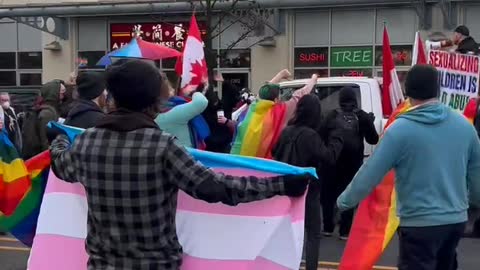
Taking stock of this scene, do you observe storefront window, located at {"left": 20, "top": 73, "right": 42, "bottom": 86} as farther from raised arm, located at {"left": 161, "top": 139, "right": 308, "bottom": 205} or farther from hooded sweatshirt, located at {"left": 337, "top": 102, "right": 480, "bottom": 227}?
raised arm, located at {"left": 161, "top": 139, "right": 308, "bottom": 205}

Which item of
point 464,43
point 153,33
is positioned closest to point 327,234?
point 464,43

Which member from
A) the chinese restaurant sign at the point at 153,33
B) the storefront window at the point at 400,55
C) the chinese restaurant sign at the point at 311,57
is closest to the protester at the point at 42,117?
the storefront window at the point at 400,55

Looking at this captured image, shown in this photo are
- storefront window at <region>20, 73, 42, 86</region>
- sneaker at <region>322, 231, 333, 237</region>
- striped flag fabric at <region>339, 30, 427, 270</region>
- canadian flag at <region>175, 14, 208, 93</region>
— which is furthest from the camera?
storefront window at <region>20, 73, 42, 86</region>

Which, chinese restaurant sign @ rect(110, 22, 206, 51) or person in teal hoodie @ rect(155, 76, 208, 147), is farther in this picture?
chinese restaurant sign @ rect(110, 22, 206, 51)

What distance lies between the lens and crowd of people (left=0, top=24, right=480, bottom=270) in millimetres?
3211

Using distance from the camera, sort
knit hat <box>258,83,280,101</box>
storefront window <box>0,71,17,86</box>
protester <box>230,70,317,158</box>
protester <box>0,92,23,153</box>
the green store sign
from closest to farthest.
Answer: protester <box>230,70,317,158</box> < knit hat <box>258,83,280,101</box> < protester <box>0,92,23,153</box> < the green store sign < storefront window <box>0,71,17,86</box>

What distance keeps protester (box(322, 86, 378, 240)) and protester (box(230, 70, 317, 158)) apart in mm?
526

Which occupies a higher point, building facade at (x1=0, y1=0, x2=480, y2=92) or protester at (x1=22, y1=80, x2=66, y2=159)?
building facade at (x1=0, y1=0, x2=480, y2=92)

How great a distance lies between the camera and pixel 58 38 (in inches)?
1067

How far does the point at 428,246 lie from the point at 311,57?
65.4 feet

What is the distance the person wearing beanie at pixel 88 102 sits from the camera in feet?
19.1

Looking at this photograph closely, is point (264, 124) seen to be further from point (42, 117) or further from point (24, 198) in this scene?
point (24, 198)

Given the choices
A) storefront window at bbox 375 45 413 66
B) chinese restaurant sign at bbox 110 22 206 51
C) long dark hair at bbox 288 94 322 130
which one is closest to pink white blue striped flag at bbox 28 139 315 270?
long dark hair at bbox 288 94 322 130

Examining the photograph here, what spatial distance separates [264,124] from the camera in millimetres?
8508
